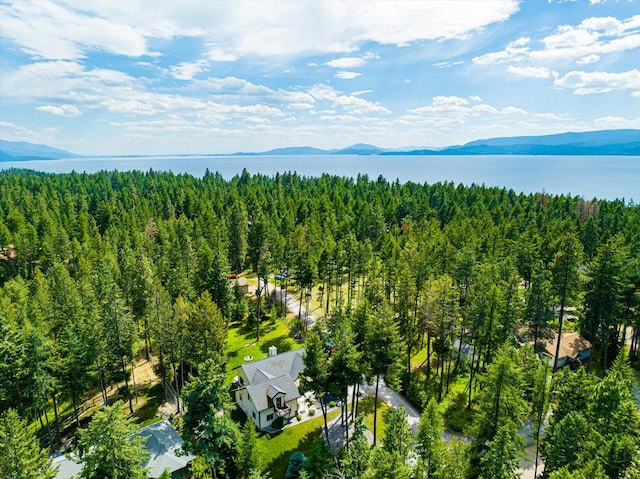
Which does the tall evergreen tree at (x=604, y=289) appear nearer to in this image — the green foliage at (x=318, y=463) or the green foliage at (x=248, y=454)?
the green foliage at (x=318, y=463)

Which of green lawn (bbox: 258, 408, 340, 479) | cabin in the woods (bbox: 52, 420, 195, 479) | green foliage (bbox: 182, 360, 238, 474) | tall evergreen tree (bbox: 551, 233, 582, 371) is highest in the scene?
tall evergreen tree (bbox: 551, 233, 582, 371)

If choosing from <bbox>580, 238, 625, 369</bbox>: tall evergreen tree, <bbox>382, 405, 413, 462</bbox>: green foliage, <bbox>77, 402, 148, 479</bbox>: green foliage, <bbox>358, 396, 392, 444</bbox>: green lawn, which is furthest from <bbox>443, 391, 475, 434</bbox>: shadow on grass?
<bbox>77, 402, 148, 479</bbox>: green foliage

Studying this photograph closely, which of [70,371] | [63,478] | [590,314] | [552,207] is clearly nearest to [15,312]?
[70,371]

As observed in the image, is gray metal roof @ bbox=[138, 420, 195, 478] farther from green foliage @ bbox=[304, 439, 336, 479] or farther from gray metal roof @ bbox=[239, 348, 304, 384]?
green foliage @ bbox=[304, 439, 336, 479]

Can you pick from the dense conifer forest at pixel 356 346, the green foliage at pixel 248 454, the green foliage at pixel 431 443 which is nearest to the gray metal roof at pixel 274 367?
the dense conifer forest at pixel 356 346

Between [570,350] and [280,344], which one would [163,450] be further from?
[570,350]

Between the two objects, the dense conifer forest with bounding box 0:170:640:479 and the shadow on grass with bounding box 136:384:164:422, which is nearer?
the dense conifer forest with bounding box 0:170:640:479

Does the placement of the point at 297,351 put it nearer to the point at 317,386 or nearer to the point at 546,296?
the point at 317,386
